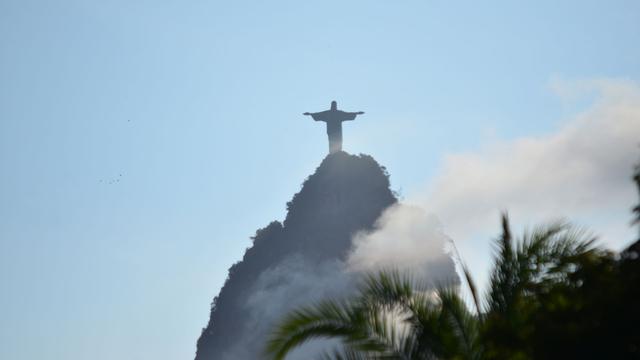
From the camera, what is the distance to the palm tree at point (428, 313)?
1132 centimetres

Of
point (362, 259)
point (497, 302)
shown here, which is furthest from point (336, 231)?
point (497, 302)

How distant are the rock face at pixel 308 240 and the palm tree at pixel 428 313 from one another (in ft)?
576

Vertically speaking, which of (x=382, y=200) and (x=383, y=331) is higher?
(x=382, y=200)

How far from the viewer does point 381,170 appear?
197 meters

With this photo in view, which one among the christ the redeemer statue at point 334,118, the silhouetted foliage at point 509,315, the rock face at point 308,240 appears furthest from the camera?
the rock face at point 308,240

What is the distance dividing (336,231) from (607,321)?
7324 inches

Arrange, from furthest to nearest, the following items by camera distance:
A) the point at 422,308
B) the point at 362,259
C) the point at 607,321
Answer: the point at 362,259
the point at 422,308
the point at 607,321

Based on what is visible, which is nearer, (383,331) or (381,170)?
(383,331)

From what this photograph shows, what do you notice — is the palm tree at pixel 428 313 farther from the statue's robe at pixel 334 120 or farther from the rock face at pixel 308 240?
the rock face at pixel 308 240

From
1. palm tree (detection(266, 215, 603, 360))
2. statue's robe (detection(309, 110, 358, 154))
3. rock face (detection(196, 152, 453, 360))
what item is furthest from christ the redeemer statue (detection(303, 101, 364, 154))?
palm tree (detection(266, 215, 603, 360))

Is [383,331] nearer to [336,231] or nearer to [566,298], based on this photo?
[566,298]

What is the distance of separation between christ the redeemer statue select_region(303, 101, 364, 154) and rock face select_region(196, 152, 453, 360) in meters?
4.49

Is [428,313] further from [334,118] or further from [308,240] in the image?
[308,240]

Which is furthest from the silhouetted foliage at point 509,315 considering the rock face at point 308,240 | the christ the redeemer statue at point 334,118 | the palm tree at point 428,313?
the rock face at point 308,240
